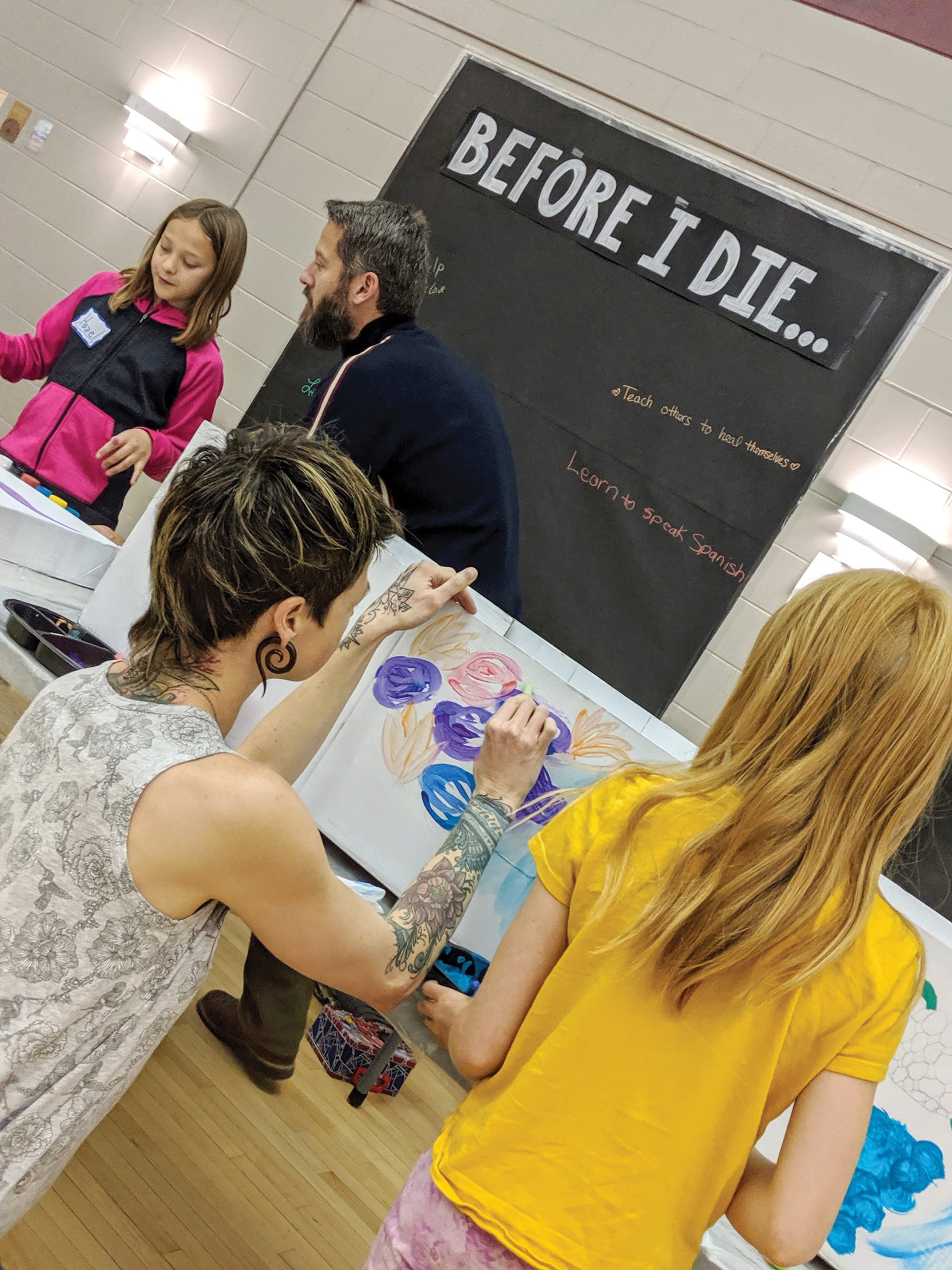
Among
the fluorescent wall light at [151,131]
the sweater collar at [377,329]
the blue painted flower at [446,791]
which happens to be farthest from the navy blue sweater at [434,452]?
the fluorescent wall light at [151,131]

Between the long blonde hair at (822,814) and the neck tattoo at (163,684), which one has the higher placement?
the long blonde hair at (822,814)

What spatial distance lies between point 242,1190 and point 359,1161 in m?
0.35

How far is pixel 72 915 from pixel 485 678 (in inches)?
27.7

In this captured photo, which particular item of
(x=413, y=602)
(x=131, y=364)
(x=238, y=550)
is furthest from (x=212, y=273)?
(x=238, y=550)

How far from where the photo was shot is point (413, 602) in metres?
1.54

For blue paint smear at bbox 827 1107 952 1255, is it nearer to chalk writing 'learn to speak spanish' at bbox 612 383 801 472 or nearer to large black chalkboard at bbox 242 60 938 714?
large black chalkboard at bbox 242 60 938 714

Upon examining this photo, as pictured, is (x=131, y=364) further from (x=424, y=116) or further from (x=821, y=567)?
(x=821, y=567)

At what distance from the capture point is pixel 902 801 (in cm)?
86

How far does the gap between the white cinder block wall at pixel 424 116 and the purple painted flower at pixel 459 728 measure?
1729mm

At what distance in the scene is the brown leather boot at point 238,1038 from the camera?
A: 2.01 metres

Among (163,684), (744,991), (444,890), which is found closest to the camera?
(744,991)

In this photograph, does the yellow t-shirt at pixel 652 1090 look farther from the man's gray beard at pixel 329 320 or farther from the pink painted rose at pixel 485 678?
the man's gray beard at pixel 329 320

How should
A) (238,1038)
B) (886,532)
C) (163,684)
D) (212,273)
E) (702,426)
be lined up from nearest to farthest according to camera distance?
(163,684) → (238,1038) → (212,273) → (886,532) → (702,426)

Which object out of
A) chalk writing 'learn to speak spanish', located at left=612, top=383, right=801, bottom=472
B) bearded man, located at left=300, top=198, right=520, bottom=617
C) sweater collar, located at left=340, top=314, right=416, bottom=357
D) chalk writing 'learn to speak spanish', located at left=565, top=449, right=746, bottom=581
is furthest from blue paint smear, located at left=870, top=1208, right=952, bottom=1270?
chalk writing 'learn to speak spanish', located at left=612, top=383, right=801, bottom=472
